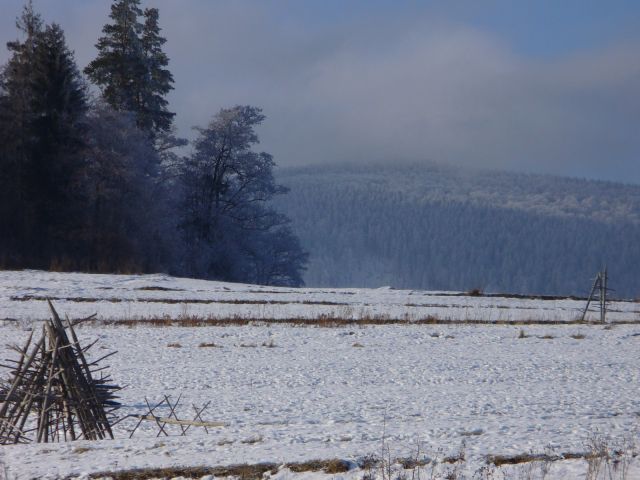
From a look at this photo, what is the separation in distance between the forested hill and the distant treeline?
2117 inches

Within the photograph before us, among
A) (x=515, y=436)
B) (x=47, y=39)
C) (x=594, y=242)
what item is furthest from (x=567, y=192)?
(x=515, y=436)

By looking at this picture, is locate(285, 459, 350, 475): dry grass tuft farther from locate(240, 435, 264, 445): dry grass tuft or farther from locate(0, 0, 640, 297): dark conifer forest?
locate(0, 0, 640, 297): dark conifer forest

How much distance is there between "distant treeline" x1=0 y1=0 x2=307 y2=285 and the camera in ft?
164

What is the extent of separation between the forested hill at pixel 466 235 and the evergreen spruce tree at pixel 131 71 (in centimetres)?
5773

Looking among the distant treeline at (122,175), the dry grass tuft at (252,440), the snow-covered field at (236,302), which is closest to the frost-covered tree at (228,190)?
the distant treeline at (122,175)

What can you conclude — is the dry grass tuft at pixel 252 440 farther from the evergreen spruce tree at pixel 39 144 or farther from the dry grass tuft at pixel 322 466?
the evergreen spruce tree at pixel 39 144

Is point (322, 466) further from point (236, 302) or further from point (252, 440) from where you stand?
point (236, 302)

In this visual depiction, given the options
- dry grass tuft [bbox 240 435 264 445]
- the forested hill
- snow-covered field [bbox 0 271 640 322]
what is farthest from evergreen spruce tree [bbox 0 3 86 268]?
the forested hill

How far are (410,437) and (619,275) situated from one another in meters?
116

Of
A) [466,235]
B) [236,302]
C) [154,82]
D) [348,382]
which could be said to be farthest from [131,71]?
[466,235]

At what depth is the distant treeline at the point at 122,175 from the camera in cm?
5006

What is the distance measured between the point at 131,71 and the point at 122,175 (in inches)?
531

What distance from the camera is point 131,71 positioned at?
205 ft

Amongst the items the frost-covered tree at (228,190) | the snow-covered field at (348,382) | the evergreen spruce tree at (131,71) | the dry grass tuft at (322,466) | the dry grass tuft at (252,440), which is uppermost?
the evergreen spruce tree at (131,71)
